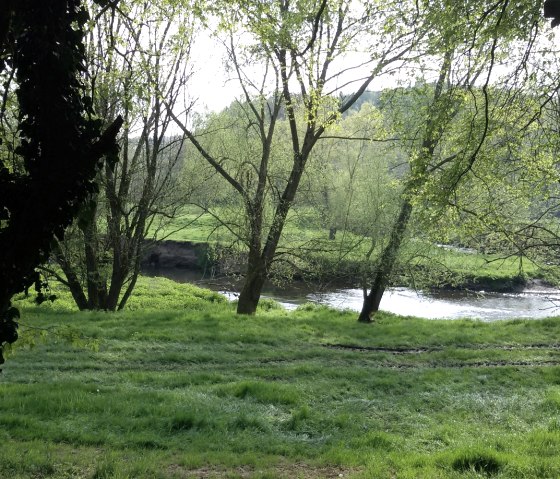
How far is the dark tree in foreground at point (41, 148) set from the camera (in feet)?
9.73

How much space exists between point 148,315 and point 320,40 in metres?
10.1

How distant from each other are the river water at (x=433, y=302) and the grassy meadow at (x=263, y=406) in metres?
12.6

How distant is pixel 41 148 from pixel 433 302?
29.8 m

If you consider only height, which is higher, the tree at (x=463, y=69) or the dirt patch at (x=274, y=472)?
the tree at (x=463, y=69)

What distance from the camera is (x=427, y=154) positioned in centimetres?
1056

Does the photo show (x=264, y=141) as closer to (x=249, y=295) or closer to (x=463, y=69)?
(x=249, y=295)

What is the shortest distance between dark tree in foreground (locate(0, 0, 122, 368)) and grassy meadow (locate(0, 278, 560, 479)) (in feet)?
6.30

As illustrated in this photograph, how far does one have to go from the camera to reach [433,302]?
30.7m

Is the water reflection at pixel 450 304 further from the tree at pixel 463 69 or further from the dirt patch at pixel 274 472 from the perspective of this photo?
the dirt patch at pixel 274 472

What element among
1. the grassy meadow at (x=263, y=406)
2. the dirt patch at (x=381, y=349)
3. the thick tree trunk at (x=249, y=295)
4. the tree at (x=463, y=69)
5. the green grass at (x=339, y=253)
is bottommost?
the dirt patch at (x=381, y=349)

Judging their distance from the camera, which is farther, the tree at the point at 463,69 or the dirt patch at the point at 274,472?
the tree at the point at 463,69

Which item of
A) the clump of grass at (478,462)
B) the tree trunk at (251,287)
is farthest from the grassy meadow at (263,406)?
the tree trunk at (251,287)

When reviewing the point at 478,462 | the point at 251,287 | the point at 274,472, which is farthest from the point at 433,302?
the point at 274,472

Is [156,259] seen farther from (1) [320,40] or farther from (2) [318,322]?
(1) [320,40]
